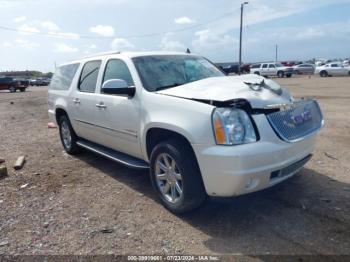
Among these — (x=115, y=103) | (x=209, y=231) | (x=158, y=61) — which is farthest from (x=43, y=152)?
(x=209, y=231)

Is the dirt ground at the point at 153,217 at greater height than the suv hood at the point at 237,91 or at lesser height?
lesser

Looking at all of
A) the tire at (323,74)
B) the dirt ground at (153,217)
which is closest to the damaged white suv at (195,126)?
the dirt ground at (153,217)

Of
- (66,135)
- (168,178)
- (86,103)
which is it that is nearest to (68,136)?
(66,135)

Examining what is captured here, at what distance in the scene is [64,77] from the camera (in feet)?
22.1

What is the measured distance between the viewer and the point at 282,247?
10.5 feet

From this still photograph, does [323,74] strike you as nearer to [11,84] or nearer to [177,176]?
[11,84]

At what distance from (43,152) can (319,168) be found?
5.36m

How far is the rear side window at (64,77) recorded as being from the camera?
21.0 ft

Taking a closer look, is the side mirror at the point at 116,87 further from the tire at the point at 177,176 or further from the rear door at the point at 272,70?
the rear door at the point at 272,70

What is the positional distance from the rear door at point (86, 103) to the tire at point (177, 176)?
1.78 metres

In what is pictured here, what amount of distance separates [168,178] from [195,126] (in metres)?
0.86

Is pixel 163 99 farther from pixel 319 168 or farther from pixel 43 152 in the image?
pixel 43 152

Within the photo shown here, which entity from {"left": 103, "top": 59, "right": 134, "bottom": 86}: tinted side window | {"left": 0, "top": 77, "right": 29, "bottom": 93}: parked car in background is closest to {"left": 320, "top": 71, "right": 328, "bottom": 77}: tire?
{"left": 0, "top": 77, "right": 29, "bottom": 93}: parked car in background

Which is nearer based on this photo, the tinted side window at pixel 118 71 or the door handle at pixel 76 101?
the tinted side window at pixel 118 71
